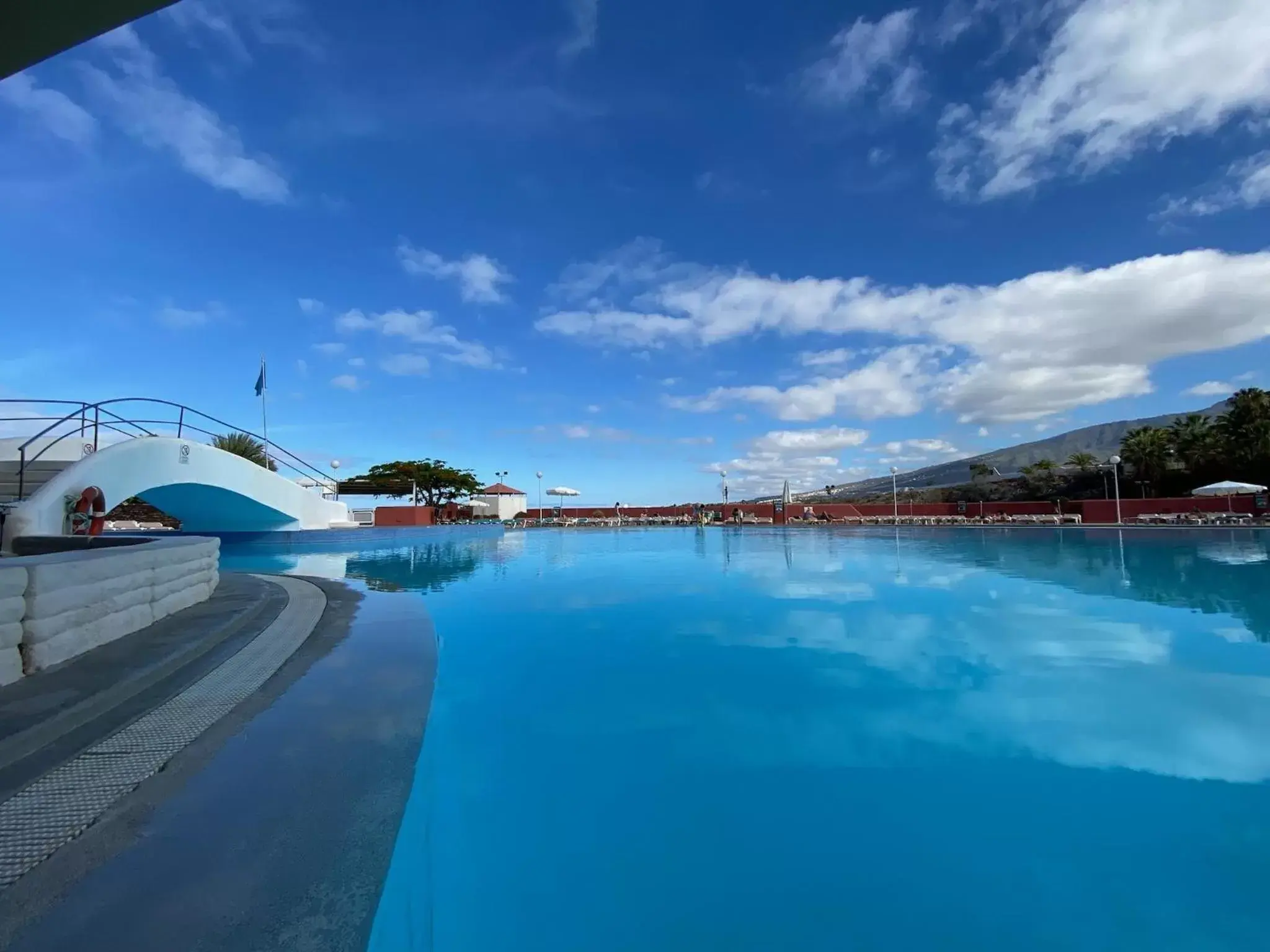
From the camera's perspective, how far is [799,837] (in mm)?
2686

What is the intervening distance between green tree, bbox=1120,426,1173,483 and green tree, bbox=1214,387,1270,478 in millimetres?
2374

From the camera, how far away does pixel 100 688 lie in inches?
130

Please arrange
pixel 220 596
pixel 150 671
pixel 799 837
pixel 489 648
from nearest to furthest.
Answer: pixel 799 837, pixel 150 671, pixel 489 648, pixel 220 596

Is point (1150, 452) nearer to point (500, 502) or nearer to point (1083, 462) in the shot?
point (1083, 462)

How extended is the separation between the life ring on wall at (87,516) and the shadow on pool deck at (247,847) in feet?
26.8

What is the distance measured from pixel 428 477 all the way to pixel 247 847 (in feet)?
109

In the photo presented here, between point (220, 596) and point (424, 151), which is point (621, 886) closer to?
point (220, 596)

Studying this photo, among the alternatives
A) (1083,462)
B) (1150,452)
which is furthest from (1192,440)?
(1083,462)

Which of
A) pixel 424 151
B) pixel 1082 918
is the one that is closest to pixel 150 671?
pixel 1082 918

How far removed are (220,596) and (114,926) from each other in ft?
20.4

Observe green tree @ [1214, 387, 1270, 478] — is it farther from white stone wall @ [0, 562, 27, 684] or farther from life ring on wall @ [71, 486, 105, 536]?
life ring on wall @ [71, 486, 105, 536]

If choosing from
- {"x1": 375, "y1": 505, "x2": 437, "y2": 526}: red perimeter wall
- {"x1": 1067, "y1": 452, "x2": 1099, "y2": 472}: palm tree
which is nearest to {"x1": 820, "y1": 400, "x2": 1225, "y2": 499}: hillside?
{"x1": 1067, "y1": 452, "x2": 1099, "y2": 472}: palm tree

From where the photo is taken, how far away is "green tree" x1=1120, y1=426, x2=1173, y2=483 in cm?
3081

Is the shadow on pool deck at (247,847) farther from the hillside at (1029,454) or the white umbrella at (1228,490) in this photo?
the hillside at (1029,454)
